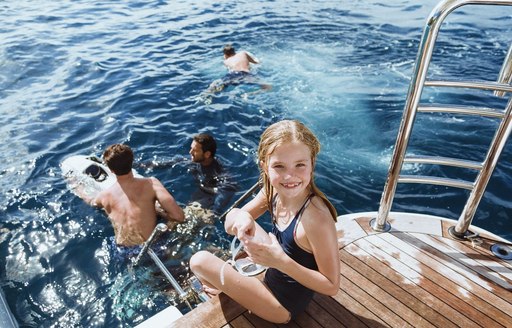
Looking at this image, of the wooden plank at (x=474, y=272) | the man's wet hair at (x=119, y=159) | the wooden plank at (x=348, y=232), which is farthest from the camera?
the man's wet hair at (x=119, y=159)

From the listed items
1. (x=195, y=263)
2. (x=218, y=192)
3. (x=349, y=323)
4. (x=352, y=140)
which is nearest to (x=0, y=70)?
(x=218, y=192)

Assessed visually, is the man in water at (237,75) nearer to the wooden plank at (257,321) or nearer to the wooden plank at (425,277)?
the wooden plank at (425,277)

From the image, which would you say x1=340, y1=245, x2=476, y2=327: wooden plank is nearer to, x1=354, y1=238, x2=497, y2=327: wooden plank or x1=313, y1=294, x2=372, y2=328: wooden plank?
x1=354, y1=238, x2=497, y2=327: wooden plank

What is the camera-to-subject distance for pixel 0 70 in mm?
9172

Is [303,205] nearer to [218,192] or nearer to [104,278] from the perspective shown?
[104,278]

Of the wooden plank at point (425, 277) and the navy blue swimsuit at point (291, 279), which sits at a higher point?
the navy blue swimsuit at point (291, 279)

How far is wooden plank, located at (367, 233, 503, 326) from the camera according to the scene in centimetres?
239

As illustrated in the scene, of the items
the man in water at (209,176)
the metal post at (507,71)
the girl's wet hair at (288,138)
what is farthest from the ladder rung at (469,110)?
the man in water at (209,176)

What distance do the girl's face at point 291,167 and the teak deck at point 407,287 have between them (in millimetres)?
903

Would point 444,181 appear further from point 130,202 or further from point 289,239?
point 130,202

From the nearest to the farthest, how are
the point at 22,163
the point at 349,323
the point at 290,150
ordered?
the point at 290,150 < the point at 349,323 < the point at 22,163

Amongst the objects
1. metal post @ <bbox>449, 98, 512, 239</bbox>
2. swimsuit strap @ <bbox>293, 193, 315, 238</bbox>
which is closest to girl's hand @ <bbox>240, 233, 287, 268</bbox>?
swimsuit strap @ <bbox>293, 193, 315, 238</bbox>

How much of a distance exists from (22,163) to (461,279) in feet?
19.6

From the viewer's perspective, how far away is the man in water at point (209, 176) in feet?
16.0
